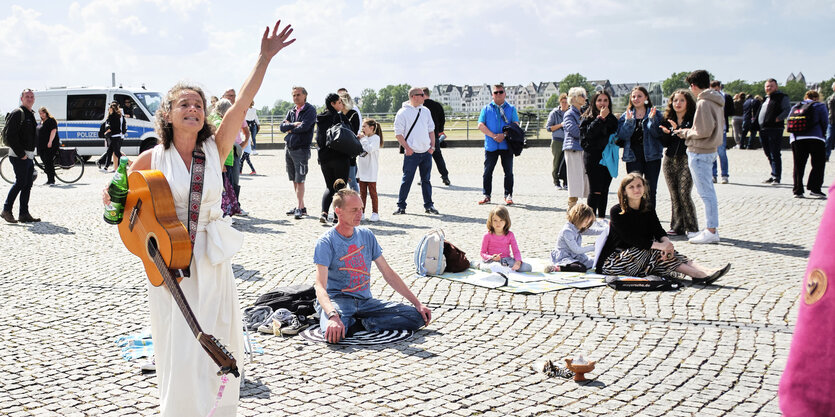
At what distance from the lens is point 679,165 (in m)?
10.2

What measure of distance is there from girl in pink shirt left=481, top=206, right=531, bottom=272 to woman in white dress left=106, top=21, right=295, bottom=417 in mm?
4572

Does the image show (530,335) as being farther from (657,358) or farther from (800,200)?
(800,200)

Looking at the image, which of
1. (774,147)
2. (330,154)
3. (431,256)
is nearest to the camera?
(431,256)

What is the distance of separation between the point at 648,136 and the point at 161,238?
8.38 metres

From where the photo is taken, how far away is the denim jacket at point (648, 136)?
10.6 m

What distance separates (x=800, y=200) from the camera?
13.3 m

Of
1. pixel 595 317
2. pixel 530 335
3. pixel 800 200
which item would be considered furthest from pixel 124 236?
pixel 800 200

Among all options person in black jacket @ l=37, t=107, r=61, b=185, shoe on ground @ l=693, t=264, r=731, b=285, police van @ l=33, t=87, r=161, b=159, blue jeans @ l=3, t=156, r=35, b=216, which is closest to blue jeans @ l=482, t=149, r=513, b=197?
shoe on ground @ l=693, t=264, r=731, b=285

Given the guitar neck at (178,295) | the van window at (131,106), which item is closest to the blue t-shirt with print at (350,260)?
the guitar neck at (178,295)

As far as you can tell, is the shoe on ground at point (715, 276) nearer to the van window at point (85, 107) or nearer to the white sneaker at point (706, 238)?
the white sneaker at point (706, 238)

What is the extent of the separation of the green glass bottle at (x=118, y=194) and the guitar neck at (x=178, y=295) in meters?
0.32

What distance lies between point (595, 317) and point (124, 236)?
151 inches

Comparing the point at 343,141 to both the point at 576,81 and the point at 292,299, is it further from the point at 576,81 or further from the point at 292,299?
the point at 576,81

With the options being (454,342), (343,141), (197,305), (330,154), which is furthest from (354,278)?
(330,154)
